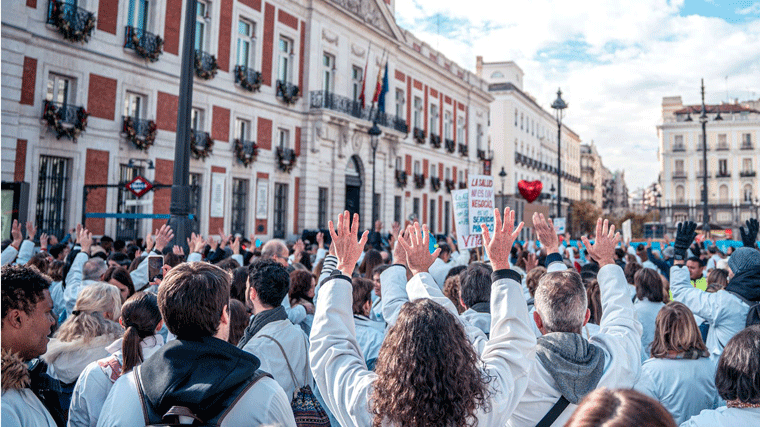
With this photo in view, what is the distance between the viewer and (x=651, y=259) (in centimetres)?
1041

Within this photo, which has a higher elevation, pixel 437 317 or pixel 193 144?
pixel 193 144

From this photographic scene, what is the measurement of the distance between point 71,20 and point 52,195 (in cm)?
520

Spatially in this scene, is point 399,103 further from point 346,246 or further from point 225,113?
point 346,246

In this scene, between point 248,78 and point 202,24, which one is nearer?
point 202,24

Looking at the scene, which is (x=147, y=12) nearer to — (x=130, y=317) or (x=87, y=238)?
(x=87, y=238)

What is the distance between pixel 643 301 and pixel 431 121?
33331mm

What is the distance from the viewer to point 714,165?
68.9 m

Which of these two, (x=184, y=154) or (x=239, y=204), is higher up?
(x=239, y=204)

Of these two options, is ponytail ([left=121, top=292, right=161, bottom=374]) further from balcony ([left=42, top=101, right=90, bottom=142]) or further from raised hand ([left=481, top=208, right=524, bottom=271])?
balcony ([left=42, top=101, right=90, bottom=142])

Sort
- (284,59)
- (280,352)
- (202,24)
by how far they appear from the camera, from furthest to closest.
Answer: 1. (284,59)
2. (202,24)
3. (280,352)

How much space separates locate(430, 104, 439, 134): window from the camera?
1510 inches

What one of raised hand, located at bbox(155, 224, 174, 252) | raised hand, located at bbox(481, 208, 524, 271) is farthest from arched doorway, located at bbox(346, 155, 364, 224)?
raised hand, located at bbox(481, 208, 524, 271)

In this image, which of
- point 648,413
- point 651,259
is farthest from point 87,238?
point 651,259

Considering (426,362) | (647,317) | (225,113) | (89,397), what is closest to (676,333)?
(647,317)
